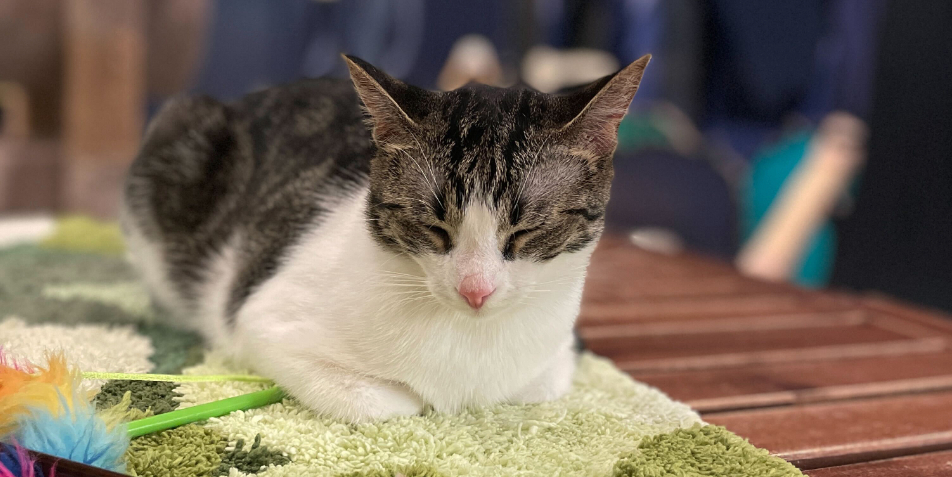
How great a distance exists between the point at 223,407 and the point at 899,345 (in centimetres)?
179

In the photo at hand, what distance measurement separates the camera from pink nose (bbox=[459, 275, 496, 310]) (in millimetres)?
975

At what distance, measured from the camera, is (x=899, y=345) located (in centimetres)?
196

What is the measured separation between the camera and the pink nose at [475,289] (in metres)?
0.98

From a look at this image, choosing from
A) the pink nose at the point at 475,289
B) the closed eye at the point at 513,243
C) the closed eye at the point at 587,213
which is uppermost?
the closed eye at the point at 587,213

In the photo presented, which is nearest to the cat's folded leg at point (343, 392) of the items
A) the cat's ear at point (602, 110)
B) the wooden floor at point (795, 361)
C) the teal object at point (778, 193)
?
the cat's ear at point (602, 110)

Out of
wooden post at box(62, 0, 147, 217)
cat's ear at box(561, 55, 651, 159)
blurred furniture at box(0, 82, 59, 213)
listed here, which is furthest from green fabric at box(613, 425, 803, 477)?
blurred furniture at box(0, 82, 59, 213)

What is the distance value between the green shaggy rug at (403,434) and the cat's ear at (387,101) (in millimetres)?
466

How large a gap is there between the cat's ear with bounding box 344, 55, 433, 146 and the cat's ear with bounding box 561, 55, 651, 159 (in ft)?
0.77

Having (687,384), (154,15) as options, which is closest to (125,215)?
(687,384)

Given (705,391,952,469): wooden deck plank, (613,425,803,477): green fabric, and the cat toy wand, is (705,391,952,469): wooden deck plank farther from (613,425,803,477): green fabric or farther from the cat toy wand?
the cat toy wand

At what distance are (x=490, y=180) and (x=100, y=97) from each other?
9.46 ft

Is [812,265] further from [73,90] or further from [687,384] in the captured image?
[73,90]

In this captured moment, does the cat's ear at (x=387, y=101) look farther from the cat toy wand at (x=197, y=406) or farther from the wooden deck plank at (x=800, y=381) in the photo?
the wooden deck plank at (x=800, y=381)

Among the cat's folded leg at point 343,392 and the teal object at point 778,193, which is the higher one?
the teal object at point 778,193
